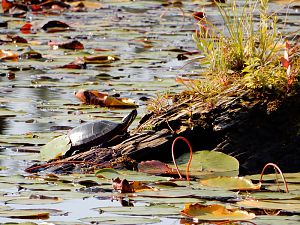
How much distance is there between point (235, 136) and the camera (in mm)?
5008

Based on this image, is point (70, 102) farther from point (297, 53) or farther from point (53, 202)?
point (53, 202)

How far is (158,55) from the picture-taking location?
30.8 feet

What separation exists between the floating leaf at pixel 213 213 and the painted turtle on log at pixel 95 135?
4.76 ft

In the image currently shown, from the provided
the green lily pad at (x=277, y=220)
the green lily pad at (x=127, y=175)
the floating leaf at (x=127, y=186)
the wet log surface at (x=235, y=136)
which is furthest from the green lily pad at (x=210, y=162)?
the green lily pad at (x=277, y=220)

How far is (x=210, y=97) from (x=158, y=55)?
4317 mm

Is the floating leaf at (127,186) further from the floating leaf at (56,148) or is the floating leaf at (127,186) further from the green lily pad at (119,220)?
the floating leaf at (56,148)

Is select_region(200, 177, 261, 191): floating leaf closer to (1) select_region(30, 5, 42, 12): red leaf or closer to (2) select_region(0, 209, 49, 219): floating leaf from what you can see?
(2) select_region(0, 209, 49, 219): floating leaf

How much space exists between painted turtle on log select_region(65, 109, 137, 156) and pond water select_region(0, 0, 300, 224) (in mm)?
245

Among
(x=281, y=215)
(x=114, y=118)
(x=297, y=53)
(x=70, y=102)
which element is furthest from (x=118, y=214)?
(x=70, y=102)

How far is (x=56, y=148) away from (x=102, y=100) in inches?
64.1

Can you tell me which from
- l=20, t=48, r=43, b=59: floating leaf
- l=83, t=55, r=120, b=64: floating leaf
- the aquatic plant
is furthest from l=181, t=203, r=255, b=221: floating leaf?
l=20, t=48, r=43, b=59: floating leaf

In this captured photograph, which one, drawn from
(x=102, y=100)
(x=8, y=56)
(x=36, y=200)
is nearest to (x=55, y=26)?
(x=8, y=56)

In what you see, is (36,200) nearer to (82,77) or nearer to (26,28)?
(82,77)

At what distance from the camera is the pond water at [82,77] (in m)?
4.14
